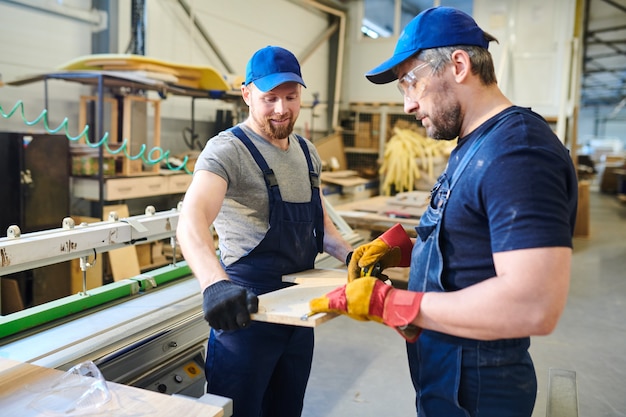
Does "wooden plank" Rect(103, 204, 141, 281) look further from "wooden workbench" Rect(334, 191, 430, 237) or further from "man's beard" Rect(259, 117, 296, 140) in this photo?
"man's beard" Rect(259, 117, 296, 140)

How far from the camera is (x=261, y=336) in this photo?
1.59m

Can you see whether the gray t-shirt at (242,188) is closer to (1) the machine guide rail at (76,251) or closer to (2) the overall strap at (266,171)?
(2) the overall strap at (266,171)

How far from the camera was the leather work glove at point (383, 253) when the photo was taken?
4.97 ft

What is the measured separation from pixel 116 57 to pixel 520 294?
4.04 m

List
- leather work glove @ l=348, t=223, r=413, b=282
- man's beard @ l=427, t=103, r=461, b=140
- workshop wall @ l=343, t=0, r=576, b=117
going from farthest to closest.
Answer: workshop wall @ l=343, t=0, r=576, b=117 < leather work glove @ l=348, t=223, r=413, b=282 < man's beard @ l=427, t=103, r=461, b=140

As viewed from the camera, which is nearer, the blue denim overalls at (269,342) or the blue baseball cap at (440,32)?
the blue baseball cap at (440,32)

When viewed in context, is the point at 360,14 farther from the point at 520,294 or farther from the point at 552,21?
the point at 520,294

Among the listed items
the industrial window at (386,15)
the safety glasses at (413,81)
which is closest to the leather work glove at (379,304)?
the safety glasses at (413,81)

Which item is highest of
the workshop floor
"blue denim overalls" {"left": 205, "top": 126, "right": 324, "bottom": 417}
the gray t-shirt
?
the gray t-shirt

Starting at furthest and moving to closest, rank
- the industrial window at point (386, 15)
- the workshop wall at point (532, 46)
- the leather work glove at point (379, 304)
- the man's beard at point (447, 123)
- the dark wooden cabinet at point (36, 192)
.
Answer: the industrial window at point (386, 15), the workshop wall at point (532, 46), the dark wooden cabinet at point (36, 192), the man's beard at point (447, 123), the leather work glove at point (379, 304)

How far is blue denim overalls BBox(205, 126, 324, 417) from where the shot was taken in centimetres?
159

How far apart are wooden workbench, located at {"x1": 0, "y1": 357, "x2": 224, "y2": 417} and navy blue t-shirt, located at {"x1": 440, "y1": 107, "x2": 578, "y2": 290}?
1.97 ft

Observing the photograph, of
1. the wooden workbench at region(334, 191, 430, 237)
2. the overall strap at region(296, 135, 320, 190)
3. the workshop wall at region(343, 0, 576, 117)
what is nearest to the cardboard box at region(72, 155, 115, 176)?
the wooden workbench at region(334, 191, 430, 237)

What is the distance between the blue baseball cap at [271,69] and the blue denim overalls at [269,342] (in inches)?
6.7
